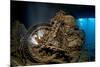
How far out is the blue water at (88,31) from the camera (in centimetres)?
120

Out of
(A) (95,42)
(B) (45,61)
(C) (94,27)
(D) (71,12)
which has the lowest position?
(B) (45,61)

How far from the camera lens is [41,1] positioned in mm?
1130

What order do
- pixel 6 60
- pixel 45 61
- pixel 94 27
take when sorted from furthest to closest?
pixel 94 27, pixel 45 61, pixel 6 60

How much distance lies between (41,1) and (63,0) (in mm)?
156

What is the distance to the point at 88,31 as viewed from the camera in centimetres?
122

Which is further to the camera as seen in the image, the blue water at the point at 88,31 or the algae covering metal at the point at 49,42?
the blue water at the point at 88,31

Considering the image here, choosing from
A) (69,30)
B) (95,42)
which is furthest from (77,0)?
(95,42)

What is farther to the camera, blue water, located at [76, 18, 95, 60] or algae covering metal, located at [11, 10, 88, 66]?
blue water, located at [76, 18, 95, 60]

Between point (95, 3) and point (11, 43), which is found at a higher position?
point (95, 3)

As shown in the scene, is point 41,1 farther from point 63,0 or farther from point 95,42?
point 95,42

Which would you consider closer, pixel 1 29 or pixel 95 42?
pixel 1 29

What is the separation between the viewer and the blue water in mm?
1204

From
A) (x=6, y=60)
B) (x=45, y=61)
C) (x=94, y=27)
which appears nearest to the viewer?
(x=6, y=60)
